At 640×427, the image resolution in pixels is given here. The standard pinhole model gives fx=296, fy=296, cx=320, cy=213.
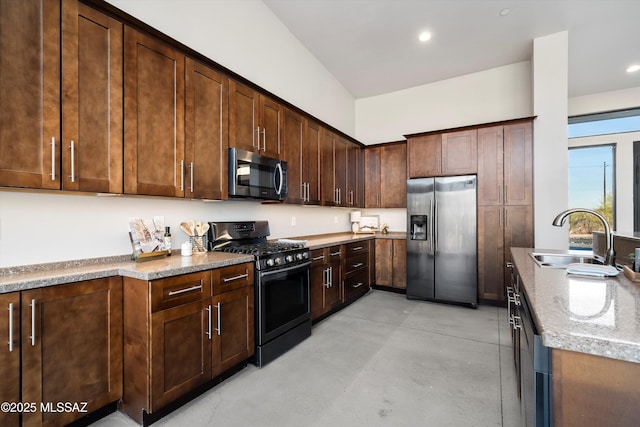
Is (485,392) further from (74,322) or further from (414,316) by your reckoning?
(74,322)

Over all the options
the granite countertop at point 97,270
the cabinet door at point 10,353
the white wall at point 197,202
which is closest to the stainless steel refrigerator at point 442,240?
the white wall at point 197,202

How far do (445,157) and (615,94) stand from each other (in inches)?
153

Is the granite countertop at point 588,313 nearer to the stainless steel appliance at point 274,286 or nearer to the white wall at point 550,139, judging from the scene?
the stainless steel appliance at point 274,286

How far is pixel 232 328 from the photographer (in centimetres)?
226

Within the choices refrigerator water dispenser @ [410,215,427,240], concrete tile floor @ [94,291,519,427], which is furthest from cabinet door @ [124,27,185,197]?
refrigerator water dispenser @ [410,215,427,240]

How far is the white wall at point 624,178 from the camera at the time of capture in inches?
210

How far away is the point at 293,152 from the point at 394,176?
2221mm

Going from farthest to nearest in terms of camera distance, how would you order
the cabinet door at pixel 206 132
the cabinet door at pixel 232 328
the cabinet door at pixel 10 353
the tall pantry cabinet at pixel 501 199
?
1. the tall pantry cabinet at pixel 501 199
2. the cabinet door at pixel 206 132
3. the cabinet door at pixel 232 328
4. the cabinet door at pixel 10 353

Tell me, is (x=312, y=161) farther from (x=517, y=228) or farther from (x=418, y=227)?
(x=517, y=228)

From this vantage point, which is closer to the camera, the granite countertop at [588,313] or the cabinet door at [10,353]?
the granite countertop at [588,313]

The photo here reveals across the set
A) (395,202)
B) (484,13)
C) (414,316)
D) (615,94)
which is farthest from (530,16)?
(414,316)

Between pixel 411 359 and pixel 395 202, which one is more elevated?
pixel 395 202

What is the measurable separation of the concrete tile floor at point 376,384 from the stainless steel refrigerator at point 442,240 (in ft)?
2.67

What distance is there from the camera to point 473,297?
4043 millimetres
